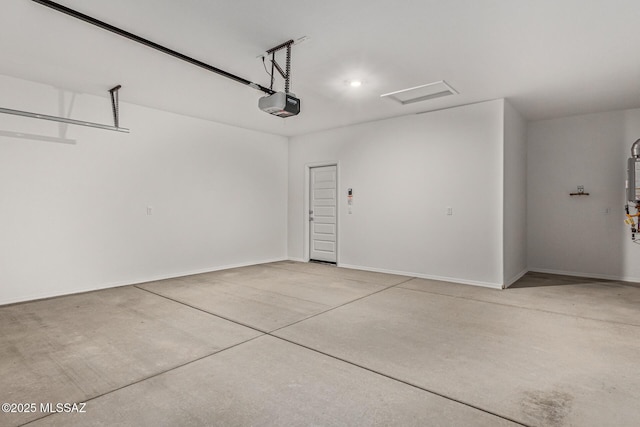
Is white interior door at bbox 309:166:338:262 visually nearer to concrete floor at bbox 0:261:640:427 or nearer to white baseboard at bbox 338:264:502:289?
white baseboard at bbox 338:264:502:289

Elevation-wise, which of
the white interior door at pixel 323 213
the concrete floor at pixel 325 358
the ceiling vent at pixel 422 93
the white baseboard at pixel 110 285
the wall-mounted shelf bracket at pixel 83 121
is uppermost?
the ceiling vent at pixel 422 93

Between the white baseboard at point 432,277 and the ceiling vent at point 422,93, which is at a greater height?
the ceiling vent at point 422,93

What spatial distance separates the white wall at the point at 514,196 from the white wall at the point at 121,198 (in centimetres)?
471

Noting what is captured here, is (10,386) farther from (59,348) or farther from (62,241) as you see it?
(62,241)

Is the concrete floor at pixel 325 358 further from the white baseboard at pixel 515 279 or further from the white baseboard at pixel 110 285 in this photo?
the white baseboard at pixel 515 279

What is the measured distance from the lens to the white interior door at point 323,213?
7289mm

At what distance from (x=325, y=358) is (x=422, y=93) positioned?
158 inches

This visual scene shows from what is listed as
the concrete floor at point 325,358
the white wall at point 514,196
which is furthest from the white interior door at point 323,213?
the white wall at point 514,196

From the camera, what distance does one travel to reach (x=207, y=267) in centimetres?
648

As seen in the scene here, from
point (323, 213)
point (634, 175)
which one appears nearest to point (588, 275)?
point (634, 175)

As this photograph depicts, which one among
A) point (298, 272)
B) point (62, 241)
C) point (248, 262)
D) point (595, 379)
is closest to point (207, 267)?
point (248, 262)

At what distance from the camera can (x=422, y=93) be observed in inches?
198

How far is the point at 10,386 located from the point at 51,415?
624 millimetres

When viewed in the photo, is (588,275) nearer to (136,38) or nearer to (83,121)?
(136,38)
